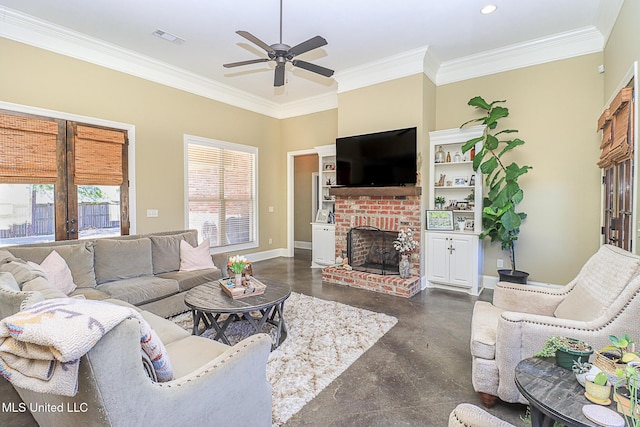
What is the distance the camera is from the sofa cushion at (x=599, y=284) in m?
1.80

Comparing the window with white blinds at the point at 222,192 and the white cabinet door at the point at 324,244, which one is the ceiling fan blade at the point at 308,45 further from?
the white cabinet door at the point at 324,244

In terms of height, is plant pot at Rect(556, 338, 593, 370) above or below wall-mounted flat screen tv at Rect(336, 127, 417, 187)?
below

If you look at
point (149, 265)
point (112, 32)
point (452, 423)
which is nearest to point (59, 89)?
point (112, 32)

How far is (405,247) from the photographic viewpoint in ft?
15.2

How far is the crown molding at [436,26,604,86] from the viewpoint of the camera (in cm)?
399

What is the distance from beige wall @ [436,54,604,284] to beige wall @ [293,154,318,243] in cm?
476

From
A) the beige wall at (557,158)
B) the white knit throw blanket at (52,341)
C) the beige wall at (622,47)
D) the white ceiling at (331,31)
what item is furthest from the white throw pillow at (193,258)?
the beige wall at (622,47)

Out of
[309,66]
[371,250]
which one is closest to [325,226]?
[371,250]

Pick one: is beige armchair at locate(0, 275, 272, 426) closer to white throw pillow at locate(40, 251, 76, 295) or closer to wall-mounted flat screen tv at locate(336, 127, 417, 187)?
white throw pillow at locate(40, 251, 76, 295)

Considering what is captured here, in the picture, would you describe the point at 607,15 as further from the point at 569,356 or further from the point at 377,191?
the point at 569,356

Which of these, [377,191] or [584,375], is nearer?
[584,375]

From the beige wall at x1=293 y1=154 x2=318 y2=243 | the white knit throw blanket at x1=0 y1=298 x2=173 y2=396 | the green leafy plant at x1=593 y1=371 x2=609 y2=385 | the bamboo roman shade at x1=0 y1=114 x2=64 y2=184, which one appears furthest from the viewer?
the beige wall at x1=293 y1=154 x2=318 y2=243

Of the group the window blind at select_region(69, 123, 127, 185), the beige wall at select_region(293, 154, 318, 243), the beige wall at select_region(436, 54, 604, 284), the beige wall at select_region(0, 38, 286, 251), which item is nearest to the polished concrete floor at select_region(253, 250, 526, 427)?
the beige wall at select_region(436, 54, 604, 284)

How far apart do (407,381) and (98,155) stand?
4.73m
